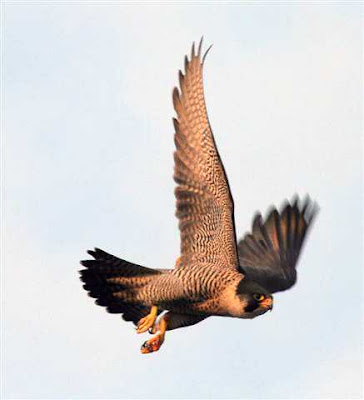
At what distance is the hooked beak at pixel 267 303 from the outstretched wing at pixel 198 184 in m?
0.76

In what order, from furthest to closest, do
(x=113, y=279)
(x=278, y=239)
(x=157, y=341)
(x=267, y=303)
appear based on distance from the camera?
1. (x=278, y=239)
2. (x=157, y=341)
3. (x=113, y=279)
4. (x=267, y=303)

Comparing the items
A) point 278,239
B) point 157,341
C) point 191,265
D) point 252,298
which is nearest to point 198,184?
point 191,265

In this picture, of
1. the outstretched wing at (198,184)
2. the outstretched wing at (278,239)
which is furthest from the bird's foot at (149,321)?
the outstretched wing at (278,239)

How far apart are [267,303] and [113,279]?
7.28 ft

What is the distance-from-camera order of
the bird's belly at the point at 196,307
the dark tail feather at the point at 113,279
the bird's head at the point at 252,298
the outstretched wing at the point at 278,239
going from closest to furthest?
the bird's head at the point at 252,298
the bird's belly at the point at 196,307
the dark tail feather at the point at 113,279
the outstretched wing at the point at 278,239

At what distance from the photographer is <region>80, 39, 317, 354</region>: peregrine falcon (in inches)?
621

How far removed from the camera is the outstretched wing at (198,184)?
53.5 feet

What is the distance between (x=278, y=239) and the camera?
1933 centimetres

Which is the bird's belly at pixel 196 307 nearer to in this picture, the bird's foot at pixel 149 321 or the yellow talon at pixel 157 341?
the bird's foot at pixel 149 321

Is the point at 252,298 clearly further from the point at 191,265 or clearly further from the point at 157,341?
the point at 157,341

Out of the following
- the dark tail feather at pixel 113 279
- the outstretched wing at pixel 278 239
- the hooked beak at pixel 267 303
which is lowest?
the hooked beak at pixel 267 303

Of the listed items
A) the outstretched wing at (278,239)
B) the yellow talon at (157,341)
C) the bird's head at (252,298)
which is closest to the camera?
the bird's head at (252,298)

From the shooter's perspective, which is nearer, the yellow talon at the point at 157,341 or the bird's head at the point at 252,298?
the bird's head at the point at 252,298

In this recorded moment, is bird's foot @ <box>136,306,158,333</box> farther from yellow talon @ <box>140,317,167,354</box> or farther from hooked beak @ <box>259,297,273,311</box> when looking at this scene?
hooked beak @ <box>259,297,273,311</box>
